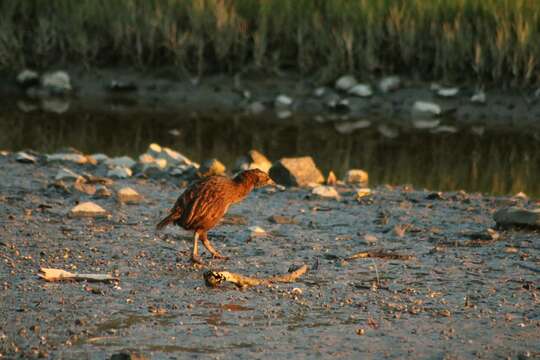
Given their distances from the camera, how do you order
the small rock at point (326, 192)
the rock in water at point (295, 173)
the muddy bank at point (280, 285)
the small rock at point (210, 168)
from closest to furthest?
the muddy bank at point (280, 285) → the small rock at point (326, 192) → the rock in water at point (295, 173) → the small rock at point (210, 168)

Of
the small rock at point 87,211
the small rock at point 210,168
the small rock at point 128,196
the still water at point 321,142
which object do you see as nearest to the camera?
the small rock at point 87,211

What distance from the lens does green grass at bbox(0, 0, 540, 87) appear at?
56.4 feet

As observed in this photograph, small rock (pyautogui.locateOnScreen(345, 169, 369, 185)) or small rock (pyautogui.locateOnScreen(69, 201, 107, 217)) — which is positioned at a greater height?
small rock (pyautogui.locateOnScreen(345, 169, 369, 185))

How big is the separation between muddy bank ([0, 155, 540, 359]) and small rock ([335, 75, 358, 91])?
752 cm

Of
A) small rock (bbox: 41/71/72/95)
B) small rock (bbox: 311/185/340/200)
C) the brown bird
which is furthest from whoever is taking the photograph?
small rock (bbox: 41/71/72/95)

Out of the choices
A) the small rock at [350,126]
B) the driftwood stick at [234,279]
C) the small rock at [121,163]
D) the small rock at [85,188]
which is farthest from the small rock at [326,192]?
the small rock at [350,126]

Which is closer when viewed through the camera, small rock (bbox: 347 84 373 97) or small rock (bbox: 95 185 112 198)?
small rock (bbox: 95 185 112 198)

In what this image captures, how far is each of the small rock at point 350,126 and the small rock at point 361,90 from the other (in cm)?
80

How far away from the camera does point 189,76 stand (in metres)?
18.6

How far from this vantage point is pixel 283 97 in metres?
18.0

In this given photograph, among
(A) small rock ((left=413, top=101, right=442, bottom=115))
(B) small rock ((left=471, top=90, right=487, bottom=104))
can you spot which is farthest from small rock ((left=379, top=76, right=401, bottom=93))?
(B) small rock ((left=471, top=90, right=487, bottom=104))

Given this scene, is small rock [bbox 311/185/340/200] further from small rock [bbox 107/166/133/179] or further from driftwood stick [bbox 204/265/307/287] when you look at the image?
driftwood stick [bbox 204/265/307/287]

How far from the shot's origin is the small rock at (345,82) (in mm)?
17766

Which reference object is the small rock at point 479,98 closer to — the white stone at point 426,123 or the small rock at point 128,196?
the white stone at point 426,123
